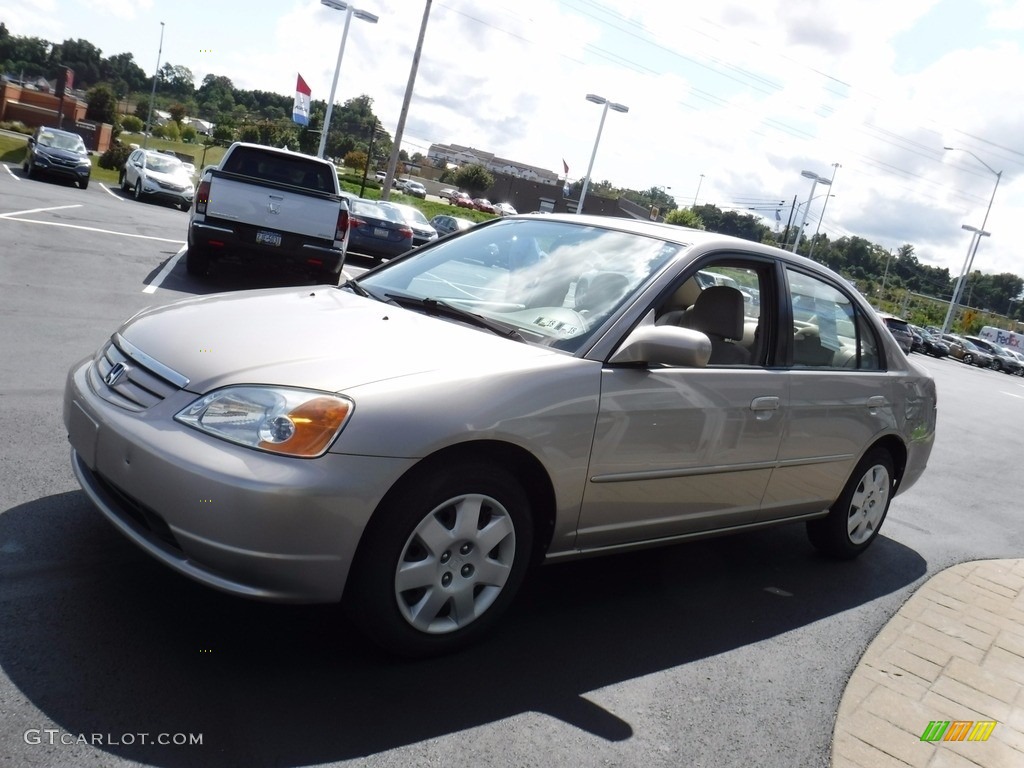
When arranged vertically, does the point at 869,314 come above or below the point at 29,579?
above

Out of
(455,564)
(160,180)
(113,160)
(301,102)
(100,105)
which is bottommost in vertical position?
(113,160)

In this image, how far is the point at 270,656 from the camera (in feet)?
10.4

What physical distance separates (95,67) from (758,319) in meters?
153

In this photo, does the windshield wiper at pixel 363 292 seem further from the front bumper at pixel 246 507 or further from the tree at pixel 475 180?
the tree at pixel 475 180

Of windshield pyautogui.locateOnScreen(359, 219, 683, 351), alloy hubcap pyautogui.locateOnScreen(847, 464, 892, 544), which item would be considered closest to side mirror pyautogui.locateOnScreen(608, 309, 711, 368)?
windshield pyautogui.locateOnScreen(359, 219, 683, 351)

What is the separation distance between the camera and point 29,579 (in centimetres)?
333

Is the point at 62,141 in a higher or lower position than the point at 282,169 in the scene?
lower

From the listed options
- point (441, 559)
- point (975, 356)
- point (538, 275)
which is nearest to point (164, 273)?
point (538, 275)

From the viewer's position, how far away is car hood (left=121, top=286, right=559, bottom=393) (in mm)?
3104

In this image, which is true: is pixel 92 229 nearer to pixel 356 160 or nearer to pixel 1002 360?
pixel 1002 360

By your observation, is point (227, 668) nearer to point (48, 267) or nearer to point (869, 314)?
point (869, 314)

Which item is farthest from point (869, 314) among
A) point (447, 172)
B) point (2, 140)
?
point (447, 172)

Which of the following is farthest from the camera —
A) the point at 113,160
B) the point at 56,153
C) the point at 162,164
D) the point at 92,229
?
the point at 113,160

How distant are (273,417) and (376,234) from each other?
1750 cm
